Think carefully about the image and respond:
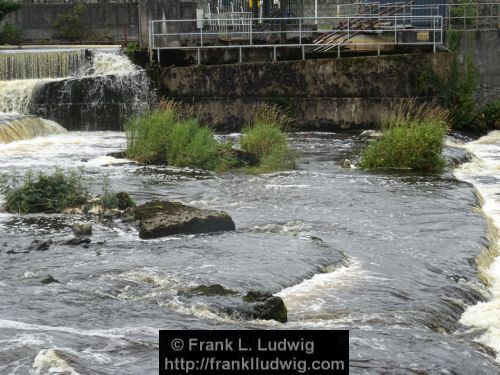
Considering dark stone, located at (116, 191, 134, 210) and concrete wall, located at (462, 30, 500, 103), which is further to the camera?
concrete wall, located at (462, 30, 500, 103)

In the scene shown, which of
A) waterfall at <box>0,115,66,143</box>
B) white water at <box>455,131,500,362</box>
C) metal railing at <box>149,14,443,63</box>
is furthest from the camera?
metal railing at <box>149,14,443,63</box>

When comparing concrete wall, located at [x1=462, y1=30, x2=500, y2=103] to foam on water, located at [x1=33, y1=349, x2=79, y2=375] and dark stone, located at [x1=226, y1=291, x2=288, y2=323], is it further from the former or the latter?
foam on water, located at [x1=33, y1=349, x2=79, y2=375]

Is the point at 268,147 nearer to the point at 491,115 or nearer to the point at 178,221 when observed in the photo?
the point at 178,221

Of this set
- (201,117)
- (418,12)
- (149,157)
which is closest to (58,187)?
(149,157)

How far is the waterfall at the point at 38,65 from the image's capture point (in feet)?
101

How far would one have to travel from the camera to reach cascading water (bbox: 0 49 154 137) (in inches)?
1155

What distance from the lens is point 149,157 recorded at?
891 inches

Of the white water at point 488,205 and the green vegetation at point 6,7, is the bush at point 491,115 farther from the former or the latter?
the green vegetation at point 6,7

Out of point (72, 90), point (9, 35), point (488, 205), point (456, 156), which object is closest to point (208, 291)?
point (488, 205)

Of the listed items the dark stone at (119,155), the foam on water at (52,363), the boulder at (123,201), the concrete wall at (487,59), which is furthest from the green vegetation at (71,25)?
the foam on water at (52,363)

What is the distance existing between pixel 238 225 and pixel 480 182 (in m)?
7.14

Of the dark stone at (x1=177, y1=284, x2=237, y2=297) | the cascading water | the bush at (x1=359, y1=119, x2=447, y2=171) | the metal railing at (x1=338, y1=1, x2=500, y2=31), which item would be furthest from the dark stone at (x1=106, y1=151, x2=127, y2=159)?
the metal railing at (x1=338, y1=1, x2=500, y2=31)

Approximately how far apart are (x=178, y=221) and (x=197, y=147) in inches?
269

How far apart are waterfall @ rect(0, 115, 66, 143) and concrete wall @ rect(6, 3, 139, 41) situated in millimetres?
14314
